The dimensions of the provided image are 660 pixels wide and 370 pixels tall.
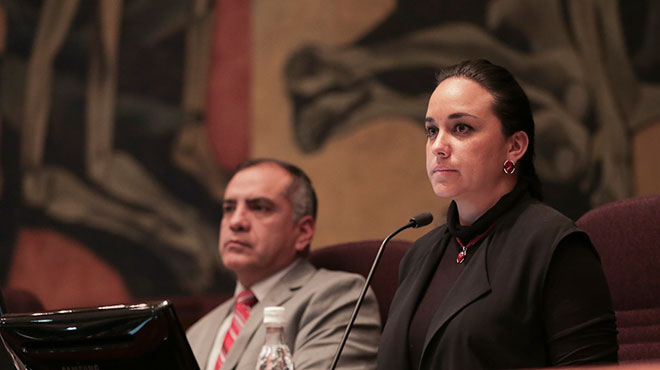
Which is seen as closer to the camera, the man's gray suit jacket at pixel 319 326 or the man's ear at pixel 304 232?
the man's gray suit jacket at pixel 319 326

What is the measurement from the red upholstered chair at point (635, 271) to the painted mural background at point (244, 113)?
1694 millimetres

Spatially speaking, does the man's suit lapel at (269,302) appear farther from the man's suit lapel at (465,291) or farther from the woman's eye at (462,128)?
the woman's eye at (462,128)

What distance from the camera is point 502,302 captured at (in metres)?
2.04

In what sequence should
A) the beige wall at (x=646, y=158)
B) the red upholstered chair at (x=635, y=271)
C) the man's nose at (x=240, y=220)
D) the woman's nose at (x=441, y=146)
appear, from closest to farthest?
the woman's nose at (x=441, y=146) < the red upholstered chair at (x=635, y=271) < the man's nose at (x=240, y=220) < the beige wall at (x=646, y=158)

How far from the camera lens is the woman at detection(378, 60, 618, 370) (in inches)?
78.7

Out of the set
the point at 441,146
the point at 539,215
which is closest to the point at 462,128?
the point at 441,146

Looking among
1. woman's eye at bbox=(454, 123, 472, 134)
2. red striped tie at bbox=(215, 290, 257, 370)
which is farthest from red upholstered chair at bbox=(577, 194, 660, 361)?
red striped tie at bbox=(215, 290, 257, 370)

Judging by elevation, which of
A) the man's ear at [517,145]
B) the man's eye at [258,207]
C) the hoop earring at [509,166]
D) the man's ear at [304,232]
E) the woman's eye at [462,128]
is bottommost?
the man's ear at [304,232]

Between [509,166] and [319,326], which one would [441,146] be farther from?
[319,326]

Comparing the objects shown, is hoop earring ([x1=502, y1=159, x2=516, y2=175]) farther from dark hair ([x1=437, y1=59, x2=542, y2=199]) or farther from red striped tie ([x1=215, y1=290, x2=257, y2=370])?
red striped tie ([x1=215, y1=290, x2=257, y2=370])

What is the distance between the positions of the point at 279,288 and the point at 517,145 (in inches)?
52.1

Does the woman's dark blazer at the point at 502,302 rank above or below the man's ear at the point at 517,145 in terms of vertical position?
below

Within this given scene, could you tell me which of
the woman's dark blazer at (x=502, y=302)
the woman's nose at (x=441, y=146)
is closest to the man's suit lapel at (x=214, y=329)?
the woman's dark blazer at (x=502, y=302)

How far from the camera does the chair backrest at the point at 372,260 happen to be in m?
3.16
